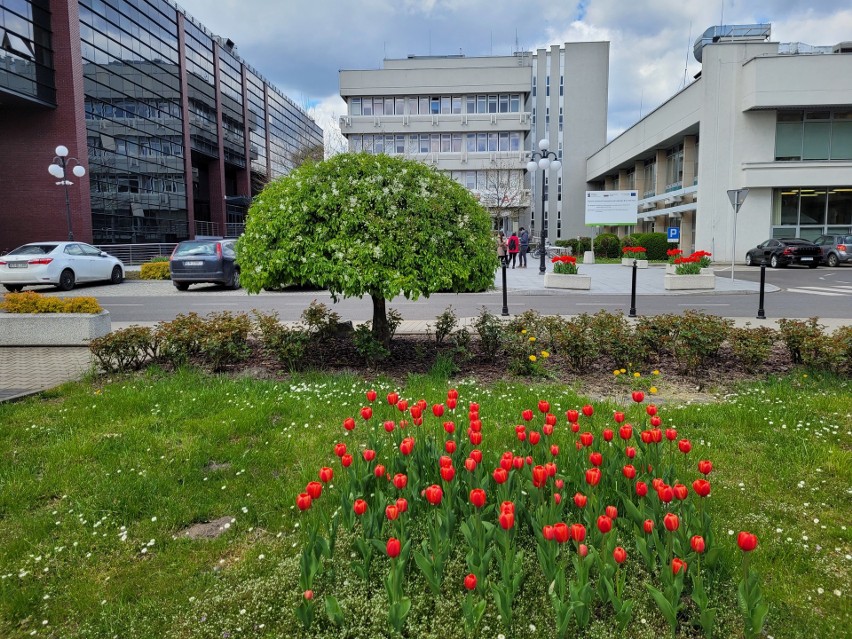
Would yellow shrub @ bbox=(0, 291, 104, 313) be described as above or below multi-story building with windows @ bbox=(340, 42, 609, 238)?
below

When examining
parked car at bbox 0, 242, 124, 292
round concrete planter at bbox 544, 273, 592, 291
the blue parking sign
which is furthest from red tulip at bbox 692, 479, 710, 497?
the blue parking sign

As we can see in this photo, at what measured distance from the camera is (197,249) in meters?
20.1

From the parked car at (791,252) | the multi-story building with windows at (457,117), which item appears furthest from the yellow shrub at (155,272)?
the multi-story building with windows at (457,117)

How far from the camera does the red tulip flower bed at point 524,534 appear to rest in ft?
7.29

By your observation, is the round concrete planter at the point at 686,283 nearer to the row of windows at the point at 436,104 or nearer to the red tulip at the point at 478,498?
the red tulip at the point at 478,498

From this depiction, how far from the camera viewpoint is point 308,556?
8.01ft

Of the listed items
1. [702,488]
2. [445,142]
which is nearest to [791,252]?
[702,488]

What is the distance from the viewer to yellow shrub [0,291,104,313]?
9125 millimetres

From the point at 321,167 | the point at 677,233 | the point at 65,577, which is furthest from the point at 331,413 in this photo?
the point at 677,233

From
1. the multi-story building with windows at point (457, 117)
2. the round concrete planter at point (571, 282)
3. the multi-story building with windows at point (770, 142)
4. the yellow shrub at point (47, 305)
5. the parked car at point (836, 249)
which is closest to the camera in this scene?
the yellow shrub at point (47, 305)

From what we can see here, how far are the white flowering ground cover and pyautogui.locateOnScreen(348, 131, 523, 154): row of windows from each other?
55.2 m

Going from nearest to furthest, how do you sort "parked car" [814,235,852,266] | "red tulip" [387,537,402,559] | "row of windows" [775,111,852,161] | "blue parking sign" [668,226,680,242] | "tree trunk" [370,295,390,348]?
"red tulip" [387,537,402,559] → "tree trunk" [370,295,390,348] → "parked car" [814,235,852,266] → "row of windows" [775,111,852,161] → "blue parking sign" [668,226,680,242]

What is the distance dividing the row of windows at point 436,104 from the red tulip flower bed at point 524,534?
5994 cm

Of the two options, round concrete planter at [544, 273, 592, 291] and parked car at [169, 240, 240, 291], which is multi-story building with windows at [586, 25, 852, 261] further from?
parked car at [169, 240, 240, 291]
